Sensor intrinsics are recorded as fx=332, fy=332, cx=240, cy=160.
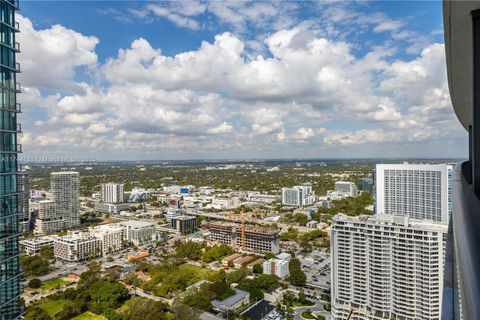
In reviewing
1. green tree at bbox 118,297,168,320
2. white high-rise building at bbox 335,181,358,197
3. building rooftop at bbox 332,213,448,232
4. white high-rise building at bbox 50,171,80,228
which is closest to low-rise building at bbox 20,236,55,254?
white high-rise building at bbox 50,171,80,228

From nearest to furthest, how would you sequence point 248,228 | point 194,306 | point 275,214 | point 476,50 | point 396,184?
1. point 476,50
2. point 194,306
3. point 396,184
4. point 248,228
5. point 275,214

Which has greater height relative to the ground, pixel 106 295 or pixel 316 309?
pixel 106 295

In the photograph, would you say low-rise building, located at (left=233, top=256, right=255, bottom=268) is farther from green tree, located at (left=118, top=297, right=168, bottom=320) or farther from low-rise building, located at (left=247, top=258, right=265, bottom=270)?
green tree, located at (left=118, top=297, right=168, bottom=320)

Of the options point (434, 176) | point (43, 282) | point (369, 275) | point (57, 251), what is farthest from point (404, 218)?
point (57, 251)

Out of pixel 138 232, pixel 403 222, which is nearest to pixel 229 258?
pixel 138 232

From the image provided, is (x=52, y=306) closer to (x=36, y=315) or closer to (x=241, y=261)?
(x=36, y=315)

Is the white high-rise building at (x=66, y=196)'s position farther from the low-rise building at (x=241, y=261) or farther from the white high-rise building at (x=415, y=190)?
the white high-rise building at (x=415, y=190)

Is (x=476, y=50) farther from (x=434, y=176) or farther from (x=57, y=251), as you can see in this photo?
(x=57, y=251)
